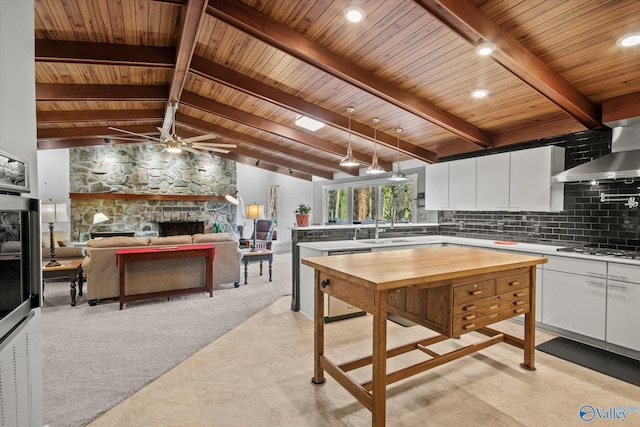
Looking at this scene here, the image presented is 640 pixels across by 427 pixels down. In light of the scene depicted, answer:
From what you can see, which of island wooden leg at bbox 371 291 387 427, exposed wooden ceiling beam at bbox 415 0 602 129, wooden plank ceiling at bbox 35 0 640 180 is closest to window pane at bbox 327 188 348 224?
wooden plank ceiling at bbox 35 0 640 180

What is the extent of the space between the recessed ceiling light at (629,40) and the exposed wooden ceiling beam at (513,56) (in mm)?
490

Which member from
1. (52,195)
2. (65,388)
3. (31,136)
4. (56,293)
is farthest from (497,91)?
(52,195)

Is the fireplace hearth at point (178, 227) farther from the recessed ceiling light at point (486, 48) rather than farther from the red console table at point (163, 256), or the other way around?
the recessed ceiling light at point (486, 48)

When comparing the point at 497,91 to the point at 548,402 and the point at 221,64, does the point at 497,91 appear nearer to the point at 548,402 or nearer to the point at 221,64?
the point at 548,402

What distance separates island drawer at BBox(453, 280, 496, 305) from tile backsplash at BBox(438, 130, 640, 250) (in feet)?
7.34

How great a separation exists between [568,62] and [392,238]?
286 cm

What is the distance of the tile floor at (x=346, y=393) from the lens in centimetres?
202

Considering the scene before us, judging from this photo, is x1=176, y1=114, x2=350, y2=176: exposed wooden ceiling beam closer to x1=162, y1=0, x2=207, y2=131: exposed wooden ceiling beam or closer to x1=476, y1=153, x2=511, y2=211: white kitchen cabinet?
x1=162, y1=0, x2=207, y2=131: exposed wooden ceiling beam

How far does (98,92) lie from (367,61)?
377 centimetres

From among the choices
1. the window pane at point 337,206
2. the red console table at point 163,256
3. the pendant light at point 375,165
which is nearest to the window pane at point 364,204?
the window pane at point 337,206

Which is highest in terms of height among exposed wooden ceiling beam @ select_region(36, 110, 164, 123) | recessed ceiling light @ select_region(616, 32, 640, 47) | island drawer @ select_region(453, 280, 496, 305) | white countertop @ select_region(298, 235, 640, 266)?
exposed wooden ceiling beam @ select_region(36, 110, 164, 123)

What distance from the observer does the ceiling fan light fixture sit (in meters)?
2.30

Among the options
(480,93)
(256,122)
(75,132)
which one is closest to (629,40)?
(480,93)

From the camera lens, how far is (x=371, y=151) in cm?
657
